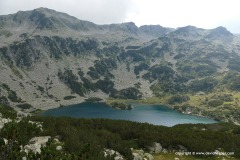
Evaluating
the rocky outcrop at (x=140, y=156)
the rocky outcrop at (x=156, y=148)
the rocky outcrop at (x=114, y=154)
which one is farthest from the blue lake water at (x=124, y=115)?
the rocky outcrop at (x=114, y=154)

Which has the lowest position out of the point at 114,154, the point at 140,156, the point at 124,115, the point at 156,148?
the point at 124,115

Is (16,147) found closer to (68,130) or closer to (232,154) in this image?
(68,130)

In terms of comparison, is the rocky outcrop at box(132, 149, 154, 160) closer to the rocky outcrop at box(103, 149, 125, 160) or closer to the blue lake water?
the rocky outcrop at box(103, 149, 125, 160)

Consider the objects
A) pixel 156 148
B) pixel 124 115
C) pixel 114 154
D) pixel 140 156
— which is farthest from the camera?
pixel 124 115

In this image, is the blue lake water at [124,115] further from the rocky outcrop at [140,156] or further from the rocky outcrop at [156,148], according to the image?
the rocky outcrop at [140,156]

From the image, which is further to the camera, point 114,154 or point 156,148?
point 156,148

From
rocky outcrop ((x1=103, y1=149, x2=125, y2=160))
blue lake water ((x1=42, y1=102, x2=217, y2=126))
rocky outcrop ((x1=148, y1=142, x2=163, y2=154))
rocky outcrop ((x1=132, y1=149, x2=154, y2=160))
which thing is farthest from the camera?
blue lake water ((x1=42, y1=102, x2=217, y2=126))

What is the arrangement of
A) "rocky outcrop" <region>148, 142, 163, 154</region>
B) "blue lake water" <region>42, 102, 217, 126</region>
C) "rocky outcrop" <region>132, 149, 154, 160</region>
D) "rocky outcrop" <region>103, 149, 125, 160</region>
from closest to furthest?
"rocky outcrop" <region>103, 149, 125, 160</region> < "rocky outcrop" <region>132, 149, 154, 160</region> < "rocky outcrop" <region>148, 142, 163, 154</region> < "blue lake water" <region>42, 102, 217, 126</region>

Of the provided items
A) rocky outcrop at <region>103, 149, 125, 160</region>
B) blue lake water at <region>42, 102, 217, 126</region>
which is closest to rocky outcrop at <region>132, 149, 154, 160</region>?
rocky outcrop at <region>103, 149, 125, 160</region>

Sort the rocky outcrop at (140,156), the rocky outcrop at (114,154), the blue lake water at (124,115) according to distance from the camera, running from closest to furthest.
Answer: the rocky outcrop at (114,154)
the rocky outcrop at (140,156)
the blue lake water at (124,115)

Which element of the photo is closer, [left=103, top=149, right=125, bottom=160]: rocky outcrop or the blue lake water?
[left=103, top=149, right=125, bottom=160]: rocky outcrop

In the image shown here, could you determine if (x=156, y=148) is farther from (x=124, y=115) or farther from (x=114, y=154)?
(x=124, y=115)

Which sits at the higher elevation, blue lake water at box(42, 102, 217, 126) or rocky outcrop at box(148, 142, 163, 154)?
rocky outcrop at box(148, 142, 163, 154)

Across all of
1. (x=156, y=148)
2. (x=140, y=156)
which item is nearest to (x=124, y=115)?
(x=156, y=148)
